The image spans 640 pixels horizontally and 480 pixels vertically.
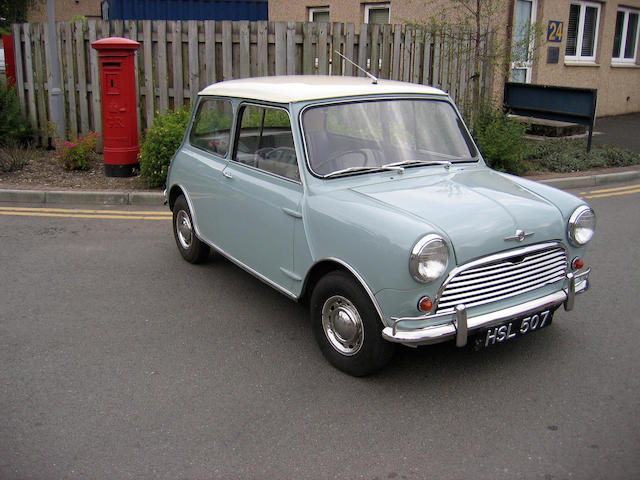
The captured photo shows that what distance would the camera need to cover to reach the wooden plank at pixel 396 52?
1031 cm

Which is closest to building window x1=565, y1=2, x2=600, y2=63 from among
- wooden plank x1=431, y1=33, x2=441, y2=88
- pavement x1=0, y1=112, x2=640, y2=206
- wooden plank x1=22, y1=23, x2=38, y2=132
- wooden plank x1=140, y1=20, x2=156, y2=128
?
pavement x1=0, y1=112, x2=640, y2=206

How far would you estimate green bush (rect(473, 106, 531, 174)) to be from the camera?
9414 mm

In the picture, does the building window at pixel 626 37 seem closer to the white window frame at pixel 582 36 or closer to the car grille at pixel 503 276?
the white window frame at pixel 582 36

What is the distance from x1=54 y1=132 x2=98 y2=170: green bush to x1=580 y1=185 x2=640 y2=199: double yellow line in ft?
23.5


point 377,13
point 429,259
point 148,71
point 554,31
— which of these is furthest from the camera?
point 377,13

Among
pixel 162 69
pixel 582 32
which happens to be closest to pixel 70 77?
pixel 162 69

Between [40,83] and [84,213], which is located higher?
[40,83]

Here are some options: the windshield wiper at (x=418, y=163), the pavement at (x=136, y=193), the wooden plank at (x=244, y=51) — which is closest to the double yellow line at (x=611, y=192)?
the pavement at (x=136, y=193)

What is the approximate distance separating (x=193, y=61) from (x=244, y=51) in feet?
2.63

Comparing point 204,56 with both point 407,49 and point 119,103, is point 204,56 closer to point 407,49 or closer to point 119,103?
point 119,103

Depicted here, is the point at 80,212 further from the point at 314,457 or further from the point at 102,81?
the point at 314,457

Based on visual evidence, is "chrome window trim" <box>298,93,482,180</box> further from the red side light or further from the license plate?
the license plate

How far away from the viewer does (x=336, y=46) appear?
10047 mm

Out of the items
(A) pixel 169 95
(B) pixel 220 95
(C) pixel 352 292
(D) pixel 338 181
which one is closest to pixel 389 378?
(C) pixel 352 292
